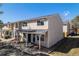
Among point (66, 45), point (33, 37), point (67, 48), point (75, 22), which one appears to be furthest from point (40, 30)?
point (75, 22)

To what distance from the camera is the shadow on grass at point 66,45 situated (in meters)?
10.8

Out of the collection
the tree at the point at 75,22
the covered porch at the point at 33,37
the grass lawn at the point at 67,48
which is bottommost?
the grass lawn at the point at 67,48

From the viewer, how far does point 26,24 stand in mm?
11133

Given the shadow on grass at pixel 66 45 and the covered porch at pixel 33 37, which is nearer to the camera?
the shadow on grass at pixel 66 45

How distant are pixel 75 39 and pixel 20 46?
2.46m

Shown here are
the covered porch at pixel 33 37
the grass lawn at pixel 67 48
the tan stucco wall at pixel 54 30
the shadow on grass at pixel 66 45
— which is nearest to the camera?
the grass lawn at pixel 67 48

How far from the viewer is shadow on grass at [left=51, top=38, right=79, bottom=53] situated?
1079cm

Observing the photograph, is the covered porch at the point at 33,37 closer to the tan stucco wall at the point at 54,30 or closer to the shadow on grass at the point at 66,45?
the tan stucco wall at the point at 54,30

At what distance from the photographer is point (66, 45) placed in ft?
35.9

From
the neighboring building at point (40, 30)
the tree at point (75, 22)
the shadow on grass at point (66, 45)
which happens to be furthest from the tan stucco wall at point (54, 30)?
the tree at point (75, 22)

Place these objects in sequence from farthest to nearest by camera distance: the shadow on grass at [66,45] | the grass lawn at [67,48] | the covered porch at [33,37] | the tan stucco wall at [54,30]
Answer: the tan stucco wall at [54,30], the covered porch at [33,37], the shadow on grass at [66,45], the grass lawn at [67,48]

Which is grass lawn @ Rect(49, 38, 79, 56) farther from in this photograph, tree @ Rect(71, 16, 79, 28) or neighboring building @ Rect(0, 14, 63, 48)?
tree @ Rect(71, 16, 79, 28)

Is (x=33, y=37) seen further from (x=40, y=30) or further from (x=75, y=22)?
(x=75, y=22)

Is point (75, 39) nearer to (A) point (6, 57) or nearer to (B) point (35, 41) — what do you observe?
(B) point (35, 41)
